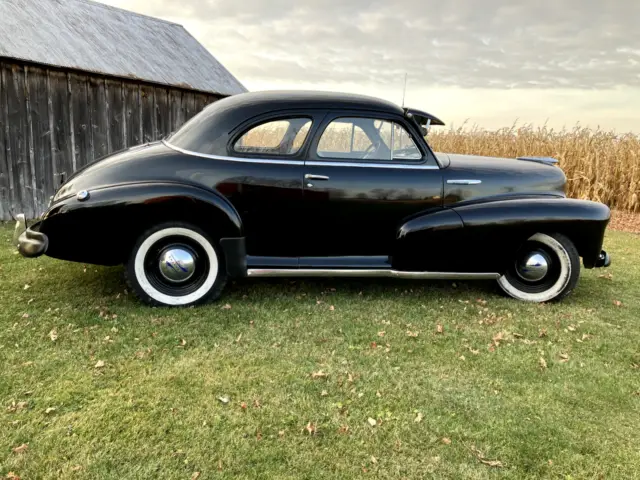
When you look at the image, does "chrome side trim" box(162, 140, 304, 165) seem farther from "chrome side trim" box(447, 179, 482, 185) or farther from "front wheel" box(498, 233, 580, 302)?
"front wheel" box(498, 233, 580, 302)

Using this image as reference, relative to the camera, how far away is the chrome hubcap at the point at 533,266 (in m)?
4.50

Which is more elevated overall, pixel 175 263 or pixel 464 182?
pixel 464 182

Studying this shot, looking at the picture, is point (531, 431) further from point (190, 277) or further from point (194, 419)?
point (190, 277)

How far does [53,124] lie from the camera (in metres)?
7.90

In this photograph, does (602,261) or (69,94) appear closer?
(602,261)

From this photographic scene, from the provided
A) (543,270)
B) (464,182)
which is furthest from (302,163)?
(543,270)

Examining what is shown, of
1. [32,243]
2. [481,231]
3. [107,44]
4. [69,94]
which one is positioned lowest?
[32,243]

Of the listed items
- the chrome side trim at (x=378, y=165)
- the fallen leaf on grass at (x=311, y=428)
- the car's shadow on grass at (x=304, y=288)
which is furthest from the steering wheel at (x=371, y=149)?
the fallen leaf on grass at (x=311, y=428)

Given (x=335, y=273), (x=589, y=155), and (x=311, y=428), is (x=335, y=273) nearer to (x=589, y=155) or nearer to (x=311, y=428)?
(x=311, y=428)

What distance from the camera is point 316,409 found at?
2709 millimetres

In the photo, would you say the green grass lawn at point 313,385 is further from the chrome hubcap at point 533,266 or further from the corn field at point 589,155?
the corn field at point 589,155

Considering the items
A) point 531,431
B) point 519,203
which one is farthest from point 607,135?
point 531,431

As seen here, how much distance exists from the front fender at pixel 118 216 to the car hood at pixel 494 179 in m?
2.08

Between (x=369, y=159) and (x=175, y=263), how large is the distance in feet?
6.40
